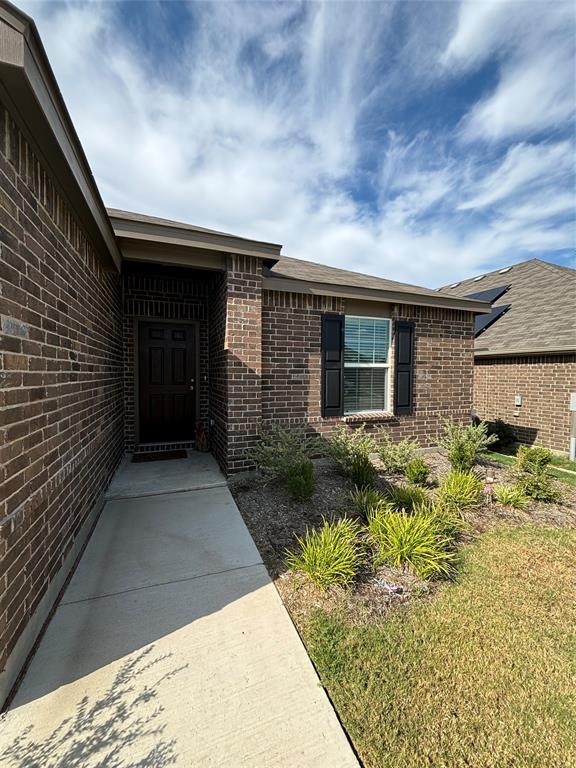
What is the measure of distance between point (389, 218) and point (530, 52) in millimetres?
5066

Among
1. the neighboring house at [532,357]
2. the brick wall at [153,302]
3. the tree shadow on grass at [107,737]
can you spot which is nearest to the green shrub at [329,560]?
the tree shadow on grass at [107,737]

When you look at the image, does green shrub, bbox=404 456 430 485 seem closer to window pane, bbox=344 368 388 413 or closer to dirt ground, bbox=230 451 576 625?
dirt ground, bbox=230 451 576 625

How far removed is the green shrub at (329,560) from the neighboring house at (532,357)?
19.4 feet

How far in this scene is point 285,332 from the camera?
5082 millimetres

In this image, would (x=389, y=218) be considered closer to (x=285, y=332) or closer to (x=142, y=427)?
(x=285, y=332)

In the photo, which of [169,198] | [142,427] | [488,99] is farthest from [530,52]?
[142,427]

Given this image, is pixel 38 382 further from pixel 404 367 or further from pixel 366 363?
pixel 404 367

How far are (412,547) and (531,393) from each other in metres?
7.20

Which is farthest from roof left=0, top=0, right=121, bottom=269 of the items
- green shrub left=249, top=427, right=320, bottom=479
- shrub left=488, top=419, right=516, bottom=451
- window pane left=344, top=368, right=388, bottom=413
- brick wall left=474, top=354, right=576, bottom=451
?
brick wall left=474, top=354, right=576, bottom=451

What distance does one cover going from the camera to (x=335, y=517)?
3465 millimetres

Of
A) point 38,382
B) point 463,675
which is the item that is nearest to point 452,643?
point 463,675

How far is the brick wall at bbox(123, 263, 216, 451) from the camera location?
17.8 ft

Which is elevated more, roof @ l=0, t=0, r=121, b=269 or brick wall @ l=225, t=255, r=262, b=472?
roof @ l=0, t=0, r=121, b=269

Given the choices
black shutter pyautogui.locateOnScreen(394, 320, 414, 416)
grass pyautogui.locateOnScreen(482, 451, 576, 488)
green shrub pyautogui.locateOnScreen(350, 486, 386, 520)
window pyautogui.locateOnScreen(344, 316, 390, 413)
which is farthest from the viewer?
black shutter pyautogui.locateOnScreen(394, 320, 414, 416)
